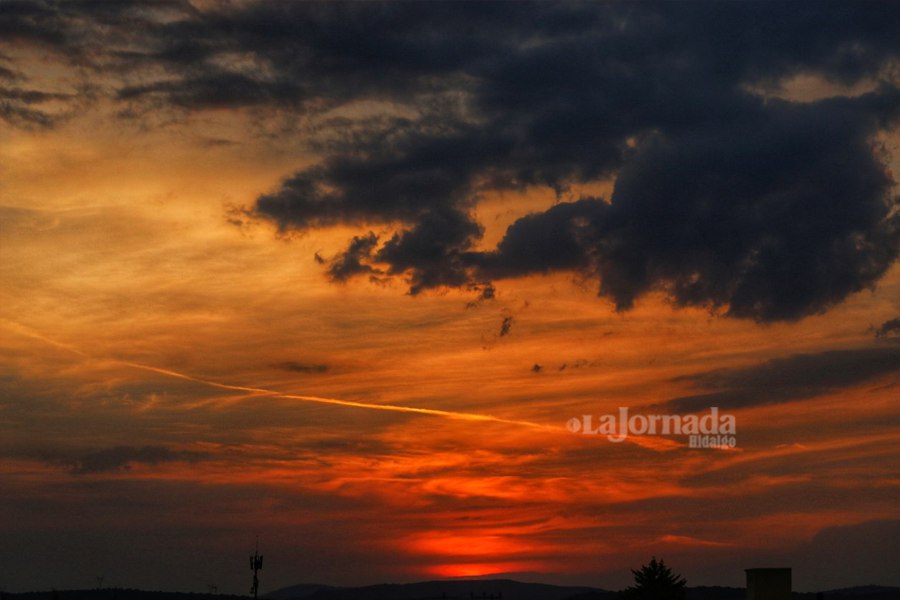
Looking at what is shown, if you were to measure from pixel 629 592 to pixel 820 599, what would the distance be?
1889 cm

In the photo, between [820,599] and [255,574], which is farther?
[255,574]

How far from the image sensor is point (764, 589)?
102375 mm

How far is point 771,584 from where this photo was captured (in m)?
102

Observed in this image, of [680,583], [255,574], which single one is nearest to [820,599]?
[680,583]

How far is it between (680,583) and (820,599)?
13602mm

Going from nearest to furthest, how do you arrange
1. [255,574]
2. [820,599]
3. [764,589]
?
[764,589]
[820,599]
[255,574]

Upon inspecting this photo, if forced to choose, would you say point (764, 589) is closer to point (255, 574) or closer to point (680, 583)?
point (680, 583)

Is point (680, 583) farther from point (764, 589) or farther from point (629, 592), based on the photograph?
point (764, 589)

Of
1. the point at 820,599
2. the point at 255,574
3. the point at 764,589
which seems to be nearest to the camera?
the point at 764,589

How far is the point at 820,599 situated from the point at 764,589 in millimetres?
14572

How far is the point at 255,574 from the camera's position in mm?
141625

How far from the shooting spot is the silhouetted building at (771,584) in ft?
335

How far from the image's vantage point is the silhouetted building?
102 m

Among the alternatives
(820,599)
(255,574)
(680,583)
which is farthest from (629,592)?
(255,574)
